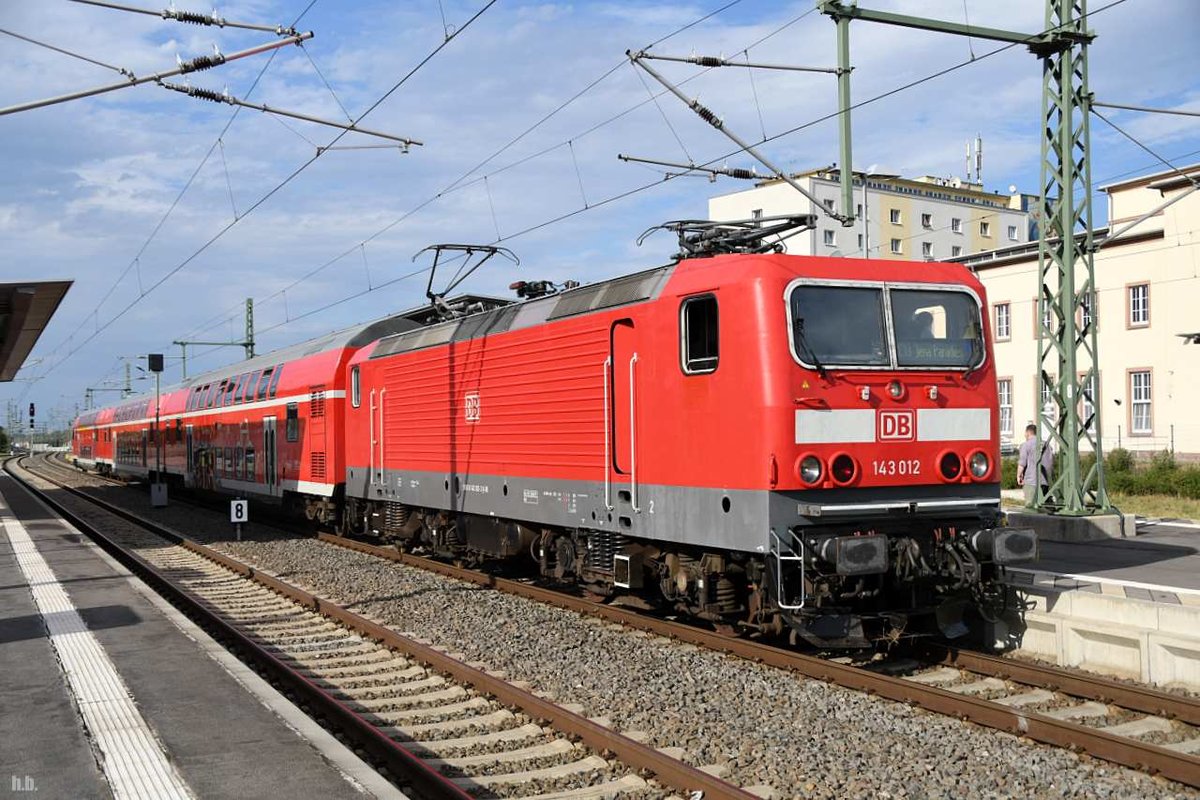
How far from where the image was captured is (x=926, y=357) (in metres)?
9.83

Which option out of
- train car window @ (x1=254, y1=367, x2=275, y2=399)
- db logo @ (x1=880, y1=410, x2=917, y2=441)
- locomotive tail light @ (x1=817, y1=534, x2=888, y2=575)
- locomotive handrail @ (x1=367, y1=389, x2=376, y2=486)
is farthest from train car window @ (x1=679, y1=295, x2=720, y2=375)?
train car window @ (x1=254, y1=367, x2=275, y2=399)

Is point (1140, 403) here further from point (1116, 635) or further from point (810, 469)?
point (810, 469)

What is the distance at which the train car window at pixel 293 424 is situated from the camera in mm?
22531

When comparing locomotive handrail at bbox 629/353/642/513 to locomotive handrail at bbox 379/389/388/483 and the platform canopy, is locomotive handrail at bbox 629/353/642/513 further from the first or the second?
the platform canopy

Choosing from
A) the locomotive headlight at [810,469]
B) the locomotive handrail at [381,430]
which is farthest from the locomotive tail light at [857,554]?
the locomotive handrail at [381,430]

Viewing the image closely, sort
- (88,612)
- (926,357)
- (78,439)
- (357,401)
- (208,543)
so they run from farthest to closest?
(78,439) < (208,543) < (357,401) < (88,612) < (926,357)

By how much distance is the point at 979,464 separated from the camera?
988cm

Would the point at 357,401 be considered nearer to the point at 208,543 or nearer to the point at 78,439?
the point at 208,543

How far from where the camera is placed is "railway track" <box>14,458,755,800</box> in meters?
6.56

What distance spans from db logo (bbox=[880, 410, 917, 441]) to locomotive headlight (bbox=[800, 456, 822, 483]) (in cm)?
70

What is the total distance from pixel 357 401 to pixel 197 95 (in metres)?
7.31

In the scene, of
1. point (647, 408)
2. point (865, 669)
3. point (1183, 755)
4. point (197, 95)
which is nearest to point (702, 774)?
point (1183, 755)

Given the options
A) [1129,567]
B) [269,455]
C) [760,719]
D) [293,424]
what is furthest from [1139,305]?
[760,719]

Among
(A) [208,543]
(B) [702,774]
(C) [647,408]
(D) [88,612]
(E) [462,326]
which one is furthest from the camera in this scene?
(A) [208,543]
